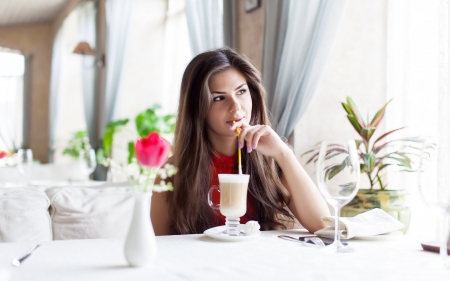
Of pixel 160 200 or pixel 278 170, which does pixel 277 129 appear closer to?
pixel 278 170

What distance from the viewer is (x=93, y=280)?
2.83 feet

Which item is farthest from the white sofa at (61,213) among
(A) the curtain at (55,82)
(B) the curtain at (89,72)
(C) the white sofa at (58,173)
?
(A) the curtain at (55,82)

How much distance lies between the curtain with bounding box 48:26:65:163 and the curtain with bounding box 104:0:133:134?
8.06 ft

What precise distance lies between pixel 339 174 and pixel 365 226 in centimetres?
27

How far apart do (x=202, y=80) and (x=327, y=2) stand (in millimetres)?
1281

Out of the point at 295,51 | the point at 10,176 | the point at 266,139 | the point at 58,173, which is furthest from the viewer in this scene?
the point at 58,173

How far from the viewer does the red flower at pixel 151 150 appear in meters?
0.88

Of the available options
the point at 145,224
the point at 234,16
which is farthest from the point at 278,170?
the point at 234,16

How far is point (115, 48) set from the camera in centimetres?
620

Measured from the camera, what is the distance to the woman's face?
5.97 ft

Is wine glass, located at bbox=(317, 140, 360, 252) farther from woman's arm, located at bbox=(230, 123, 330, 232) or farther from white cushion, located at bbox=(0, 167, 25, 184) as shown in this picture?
white cushion, located at bbox=(0, 167, 25, 184)

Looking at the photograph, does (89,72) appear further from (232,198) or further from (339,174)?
(339,174)

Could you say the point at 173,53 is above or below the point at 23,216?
above

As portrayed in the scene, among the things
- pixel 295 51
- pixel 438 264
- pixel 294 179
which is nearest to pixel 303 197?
pixel 294 179
